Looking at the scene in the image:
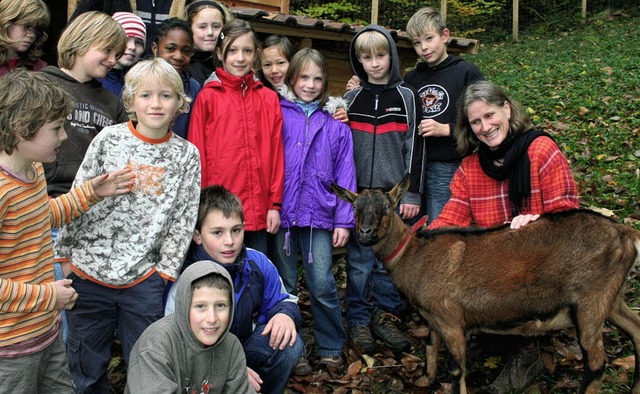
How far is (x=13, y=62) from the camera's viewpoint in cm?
489

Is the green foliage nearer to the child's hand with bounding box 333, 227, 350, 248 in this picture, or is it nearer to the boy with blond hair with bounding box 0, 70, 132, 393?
the child's hand with bounding box 333, 227, 350, 248

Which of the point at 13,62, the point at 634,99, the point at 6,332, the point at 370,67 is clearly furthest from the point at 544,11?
the point at 6,332

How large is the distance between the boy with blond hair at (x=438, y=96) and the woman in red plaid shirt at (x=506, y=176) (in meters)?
0.50

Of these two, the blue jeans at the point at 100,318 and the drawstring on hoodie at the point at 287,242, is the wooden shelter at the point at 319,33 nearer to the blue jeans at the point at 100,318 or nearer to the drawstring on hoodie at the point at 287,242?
the drawstring on hoodie at the point at 287,242

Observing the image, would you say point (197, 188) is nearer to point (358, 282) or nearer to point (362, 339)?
point (358, 282)

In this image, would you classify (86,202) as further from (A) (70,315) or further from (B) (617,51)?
(B) (617,51)

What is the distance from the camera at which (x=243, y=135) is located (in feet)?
16.1

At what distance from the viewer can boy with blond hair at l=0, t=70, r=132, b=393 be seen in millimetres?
3244

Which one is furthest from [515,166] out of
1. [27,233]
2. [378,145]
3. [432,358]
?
[27,233]

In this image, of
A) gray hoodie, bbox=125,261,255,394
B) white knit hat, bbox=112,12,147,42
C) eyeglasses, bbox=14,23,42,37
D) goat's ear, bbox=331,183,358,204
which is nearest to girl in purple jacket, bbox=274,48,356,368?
goat's ear, bbox=331,183,358,204

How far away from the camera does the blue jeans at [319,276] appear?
5188mm

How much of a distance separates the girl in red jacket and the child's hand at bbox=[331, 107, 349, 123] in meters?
0.49

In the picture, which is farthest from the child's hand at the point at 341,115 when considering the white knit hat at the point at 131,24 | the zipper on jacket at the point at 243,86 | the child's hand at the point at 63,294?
the child's hand at the point at 63,294

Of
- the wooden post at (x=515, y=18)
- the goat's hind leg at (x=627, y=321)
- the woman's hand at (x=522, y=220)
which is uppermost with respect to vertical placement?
the wooden post at (x=515, y=18)
